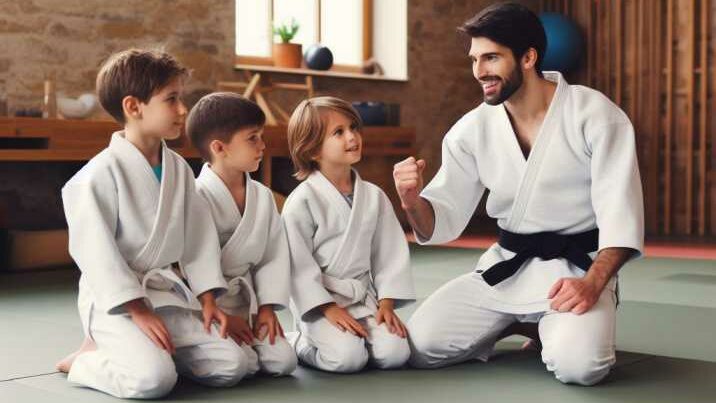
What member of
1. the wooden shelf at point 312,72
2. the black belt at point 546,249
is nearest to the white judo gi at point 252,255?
the black belt at point 546,249

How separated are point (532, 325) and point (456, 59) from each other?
5.96 m

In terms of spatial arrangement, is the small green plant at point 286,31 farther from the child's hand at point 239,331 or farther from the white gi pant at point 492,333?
the child's hand at point 239,331

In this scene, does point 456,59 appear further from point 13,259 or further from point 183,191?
point 183,191

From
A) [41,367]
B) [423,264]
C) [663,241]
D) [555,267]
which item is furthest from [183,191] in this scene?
[663,241]

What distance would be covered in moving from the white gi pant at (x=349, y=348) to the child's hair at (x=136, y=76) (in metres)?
0.77

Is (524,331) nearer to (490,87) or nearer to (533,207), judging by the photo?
(533,207)

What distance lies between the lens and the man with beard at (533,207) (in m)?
2.49

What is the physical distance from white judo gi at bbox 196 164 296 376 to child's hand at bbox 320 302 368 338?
130mm

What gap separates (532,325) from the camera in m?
2.86

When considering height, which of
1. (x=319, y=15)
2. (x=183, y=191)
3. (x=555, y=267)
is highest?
(x=319, y=15)

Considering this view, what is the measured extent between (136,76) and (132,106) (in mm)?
78

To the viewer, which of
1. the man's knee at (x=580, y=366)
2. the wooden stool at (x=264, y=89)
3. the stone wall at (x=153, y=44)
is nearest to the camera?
the man's knee at (x=580, y=366)

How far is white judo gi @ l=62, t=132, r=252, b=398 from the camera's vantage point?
2.32m

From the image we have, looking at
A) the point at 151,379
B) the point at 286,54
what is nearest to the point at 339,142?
the point at 151,379
